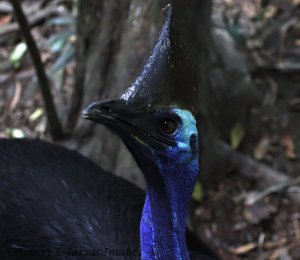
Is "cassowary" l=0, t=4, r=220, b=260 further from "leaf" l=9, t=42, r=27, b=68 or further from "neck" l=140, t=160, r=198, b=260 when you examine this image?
"leaf" l=9, t=42, r=27, b=68

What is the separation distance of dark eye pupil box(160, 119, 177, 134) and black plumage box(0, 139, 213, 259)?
630mm

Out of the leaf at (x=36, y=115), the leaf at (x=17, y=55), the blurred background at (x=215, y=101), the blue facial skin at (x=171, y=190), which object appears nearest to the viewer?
the blue facial skin at (x=171, y=190)

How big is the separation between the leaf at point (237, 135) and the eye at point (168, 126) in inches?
78.1

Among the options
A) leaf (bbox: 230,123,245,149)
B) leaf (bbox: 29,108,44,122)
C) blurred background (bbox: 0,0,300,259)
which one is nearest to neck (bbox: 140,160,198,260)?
blurred background (bbox: 0,0,300,259)

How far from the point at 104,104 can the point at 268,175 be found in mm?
2103

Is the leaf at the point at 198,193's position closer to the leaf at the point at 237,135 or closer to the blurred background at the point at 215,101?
the blurred background at the point at 215,101

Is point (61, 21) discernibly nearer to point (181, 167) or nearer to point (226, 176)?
point (226, 176)

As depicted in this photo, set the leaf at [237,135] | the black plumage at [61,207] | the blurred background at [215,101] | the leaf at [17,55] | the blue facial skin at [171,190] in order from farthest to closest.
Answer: the leaf at [17,55], the leaf at [237,135], the blurred background at [215,101], the black plumage at [61,207], the blue facial skin at [171,190]

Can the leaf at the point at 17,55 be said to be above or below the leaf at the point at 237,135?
above

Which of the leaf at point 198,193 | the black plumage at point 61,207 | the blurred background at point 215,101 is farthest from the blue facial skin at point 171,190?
the leaf at point 198,193

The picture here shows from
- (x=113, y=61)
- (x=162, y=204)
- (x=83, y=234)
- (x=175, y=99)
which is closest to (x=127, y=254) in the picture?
(x=83, y=234)

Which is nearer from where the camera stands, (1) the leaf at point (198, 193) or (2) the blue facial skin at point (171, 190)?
(2) the blue facial skin at point (171, 190)

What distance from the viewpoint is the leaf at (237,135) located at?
3.20 m

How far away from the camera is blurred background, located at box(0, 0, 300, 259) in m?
2.73
